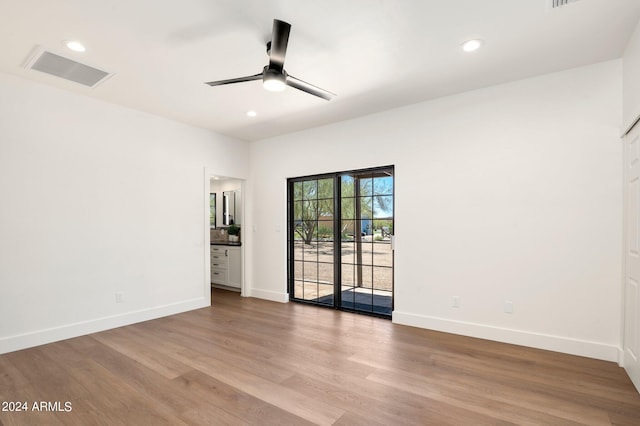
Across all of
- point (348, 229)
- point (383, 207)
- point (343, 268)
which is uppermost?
point (383, 207)

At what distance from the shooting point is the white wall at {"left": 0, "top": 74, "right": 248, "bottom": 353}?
3393mm

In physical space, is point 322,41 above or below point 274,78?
above

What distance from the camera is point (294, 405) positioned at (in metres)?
2.33

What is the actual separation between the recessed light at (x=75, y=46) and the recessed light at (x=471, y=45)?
10.7 ft

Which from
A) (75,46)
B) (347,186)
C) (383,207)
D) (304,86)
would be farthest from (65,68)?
(383,207)

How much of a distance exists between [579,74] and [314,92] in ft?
8.61

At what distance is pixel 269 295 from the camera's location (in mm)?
5684

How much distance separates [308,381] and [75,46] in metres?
3.46

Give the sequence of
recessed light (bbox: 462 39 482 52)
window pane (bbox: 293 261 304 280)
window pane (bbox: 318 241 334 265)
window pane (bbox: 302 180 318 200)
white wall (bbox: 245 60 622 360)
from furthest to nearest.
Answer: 1. window pane (bbox: 293 261 304 280)
2. window pane (bbox: 302 180 318 200)
3. window pane (bbox: 318 241 334 265)
4. white wall (bbox: 245 60 622 360)
5. recessed light (bbox: 462 39 482 52)

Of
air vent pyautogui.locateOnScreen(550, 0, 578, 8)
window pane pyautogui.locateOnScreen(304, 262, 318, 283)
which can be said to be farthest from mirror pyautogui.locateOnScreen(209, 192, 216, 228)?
air vent pyautogui.locateOnScreen(550, 0, 578, 8)

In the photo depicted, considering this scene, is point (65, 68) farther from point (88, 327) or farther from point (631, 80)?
point (631, 80)

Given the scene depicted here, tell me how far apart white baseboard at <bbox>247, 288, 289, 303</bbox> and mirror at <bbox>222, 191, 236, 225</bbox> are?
187 centimetres

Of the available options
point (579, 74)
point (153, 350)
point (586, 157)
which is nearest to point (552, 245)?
point (586, 157)

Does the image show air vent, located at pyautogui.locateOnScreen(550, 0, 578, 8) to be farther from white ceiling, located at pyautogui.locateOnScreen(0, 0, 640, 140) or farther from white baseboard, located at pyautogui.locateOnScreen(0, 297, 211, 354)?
white baseboard, located at pyautogui.locateOnScreen(0, 297, 211, 354)
